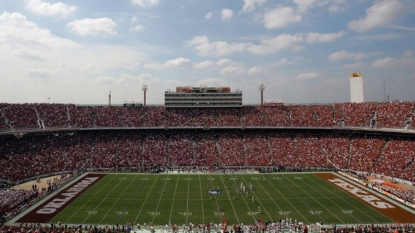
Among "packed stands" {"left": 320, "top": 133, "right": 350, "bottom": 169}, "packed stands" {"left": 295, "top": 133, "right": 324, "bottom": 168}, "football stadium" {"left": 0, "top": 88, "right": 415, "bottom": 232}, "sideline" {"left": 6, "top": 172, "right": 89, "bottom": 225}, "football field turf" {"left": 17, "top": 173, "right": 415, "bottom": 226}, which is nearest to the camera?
"sideline" {"left": 6, "top": 172, "right": 89, "bottom": 225}

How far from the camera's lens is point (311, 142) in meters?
48.2

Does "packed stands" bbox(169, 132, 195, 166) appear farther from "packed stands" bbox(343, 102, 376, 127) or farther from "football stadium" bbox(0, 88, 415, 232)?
"packed stands" bbox(343, 102, 376, 127)

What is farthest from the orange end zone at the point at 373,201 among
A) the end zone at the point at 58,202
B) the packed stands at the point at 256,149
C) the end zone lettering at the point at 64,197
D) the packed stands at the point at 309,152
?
the end zone lettering at the point at 64,197

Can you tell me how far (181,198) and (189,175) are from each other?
956 centimetres

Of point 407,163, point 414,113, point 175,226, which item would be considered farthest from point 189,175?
point 414,113

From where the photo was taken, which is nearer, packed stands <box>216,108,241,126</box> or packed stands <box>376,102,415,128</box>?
packed stands <box>376,102,415,128</box>

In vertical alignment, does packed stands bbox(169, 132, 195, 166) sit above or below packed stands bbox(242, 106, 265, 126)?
below

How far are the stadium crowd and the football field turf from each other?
14.4m

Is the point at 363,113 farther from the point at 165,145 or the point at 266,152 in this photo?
the point at 165,145

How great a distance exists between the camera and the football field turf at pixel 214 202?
25.0 meters

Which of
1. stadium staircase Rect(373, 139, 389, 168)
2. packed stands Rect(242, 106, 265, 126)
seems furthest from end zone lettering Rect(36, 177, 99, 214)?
stadium staircase Rect(373, 139, 389, 168)

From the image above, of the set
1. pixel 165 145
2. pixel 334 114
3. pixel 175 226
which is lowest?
pixel 175 226

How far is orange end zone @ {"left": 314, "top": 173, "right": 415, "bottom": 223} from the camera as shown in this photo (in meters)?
25.1

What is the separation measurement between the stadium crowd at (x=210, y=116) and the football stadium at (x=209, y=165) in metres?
0.17
